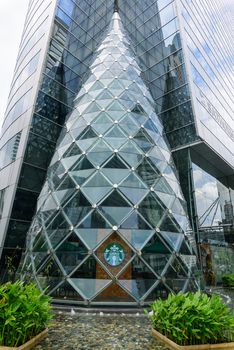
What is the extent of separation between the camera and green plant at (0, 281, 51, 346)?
5.12 metres

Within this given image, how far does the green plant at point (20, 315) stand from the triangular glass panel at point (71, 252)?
321 cm

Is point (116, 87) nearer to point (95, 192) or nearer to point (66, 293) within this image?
point (95, 192)

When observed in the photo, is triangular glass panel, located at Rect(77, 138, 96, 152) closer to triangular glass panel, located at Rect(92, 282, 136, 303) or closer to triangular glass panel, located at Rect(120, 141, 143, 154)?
triangular glass panel, located at Rect(120, 141, 143, 154)

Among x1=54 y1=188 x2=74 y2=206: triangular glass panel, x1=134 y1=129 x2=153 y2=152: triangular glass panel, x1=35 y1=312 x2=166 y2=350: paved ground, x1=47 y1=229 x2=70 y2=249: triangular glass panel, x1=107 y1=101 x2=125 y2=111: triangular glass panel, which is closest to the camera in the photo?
x1=35 y1=312 x2=166 y2=350: paved ground

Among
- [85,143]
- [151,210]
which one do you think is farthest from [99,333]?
[85,143]

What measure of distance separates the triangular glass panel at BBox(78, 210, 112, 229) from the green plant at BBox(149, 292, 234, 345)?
4439 millimetres

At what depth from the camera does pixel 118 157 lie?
11.5 meters

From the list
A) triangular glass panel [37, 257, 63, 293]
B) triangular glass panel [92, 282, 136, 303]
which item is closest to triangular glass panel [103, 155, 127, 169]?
triangular glass panel [37, 257, 63, 293]

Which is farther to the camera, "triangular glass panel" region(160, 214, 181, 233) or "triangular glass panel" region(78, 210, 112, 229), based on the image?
"triangular glass panel" region(160, 214, 181, 233)

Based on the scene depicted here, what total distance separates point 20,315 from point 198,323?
3.52 m

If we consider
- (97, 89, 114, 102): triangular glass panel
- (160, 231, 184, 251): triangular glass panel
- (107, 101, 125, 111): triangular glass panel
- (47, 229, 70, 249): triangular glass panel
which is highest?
(97, 89, 114, 102): triangular glass panel

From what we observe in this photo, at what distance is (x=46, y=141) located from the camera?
19.1m

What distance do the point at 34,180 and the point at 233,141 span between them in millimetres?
Answer: 23301

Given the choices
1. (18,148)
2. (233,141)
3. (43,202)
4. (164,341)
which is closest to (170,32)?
(233,141)
